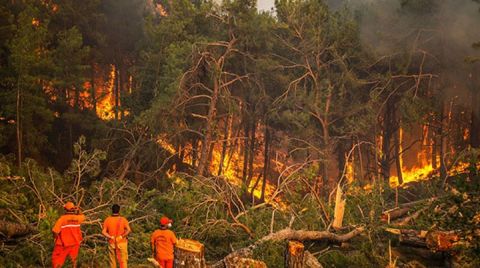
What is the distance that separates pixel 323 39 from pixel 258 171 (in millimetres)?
12973

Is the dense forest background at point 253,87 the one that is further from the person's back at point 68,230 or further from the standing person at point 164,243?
the standing person at point 164,243

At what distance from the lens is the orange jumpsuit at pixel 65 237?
23.0 feet

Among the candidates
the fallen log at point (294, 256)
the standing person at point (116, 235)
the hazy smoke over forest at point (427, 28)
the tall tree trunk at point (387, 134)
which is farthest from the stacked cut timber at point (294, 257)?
the tall tree trunk at point (387, 134)

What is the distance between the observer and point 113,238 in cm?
702

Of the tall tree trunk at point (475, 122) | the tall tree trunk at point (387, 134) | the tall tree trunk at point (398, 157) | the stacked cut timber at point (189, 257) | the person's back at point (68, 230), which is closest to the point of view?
the stacked cut timber at point (189, 257)

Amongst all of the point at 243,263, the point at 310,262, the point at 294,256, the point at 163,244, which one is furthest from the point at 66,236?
the point at 310,262

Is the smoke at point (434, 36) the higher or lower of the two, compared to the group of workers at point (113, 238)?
higher

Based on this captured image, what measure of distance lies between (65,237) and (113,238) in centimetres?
83

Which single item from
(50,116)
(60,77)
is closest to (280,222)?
(50,116)

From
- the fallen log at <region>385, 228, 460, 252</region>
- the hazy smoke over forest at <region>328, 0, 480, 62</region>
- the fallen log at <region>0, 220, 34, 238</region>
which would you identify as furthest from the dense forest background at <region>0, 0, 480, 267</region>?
the fallen log at <region>0, 220, 34, 238</region>

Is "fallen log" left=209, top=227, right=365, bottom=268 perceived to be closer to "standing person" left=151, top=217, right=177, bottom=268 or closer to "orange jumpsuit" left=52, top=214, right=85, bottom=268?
"standing person" left=151, top=217, right=177, bottom=268

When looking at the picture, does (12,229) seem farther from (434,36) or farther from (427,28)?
(427,28)

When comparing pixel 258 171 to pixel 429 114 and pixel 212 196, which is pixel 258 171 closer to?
pixel 429 114

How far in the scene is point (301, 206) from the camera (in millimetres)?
12484
